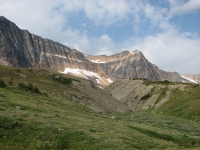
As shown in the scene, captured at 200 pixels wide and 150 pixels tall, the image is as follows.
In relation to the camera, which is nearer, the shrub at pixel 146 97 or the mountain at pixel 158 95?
the mountain at pixel 158 95

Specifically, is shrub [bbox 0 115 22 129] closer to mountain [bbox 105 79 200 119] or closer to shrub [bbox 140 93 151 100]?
mountain [bbox 105 79 200 119]

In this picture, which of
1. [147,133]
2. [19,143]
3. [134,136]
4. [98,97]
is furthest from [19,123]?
[98,97]

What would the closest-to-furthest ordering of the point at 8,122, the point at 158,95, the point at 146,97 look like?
1. the point at 8,122
2. the point at 158,95
3. the point at 146,97

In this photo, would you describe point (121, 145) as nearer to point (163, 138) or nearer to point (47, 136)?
point (47, 136)

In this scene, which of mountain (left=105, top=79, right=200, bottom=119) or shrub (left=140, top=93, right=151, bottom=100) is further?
shrub (left=140, top=93, right=151, bottom=100)

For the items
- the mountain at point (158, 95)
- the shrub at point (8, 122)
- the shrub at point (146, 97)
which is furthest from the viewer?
the shrub at point (146, 97)

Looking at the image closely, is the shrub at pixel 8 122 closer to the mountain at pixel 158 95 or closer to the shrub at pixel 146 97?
the mountain at pixel 158 95

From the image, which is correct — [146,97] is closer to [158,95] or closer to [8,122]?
[158,95]

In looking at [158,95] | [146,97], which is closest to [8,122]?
[158,95]

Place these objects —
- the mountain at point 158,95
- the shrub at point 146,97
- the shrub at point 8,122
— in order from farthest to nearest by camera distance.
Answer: the shrub at point 146,97
the mountain at point 158,95
the shrub at point 8,122

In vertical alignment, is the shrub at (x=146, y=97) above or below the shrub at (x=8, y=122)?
above

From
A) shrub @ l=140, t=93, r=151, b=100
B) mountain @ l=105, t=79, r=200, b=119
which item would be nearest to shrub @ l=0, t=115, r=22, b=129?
mountain @ l=105, t=79, r=200, b=119

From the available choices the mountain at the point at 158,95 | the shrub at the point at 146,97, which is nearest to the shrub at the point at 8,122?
the mountain at the point at 158,95

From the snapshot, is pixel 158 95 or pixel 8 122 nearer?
pixel 8 122
